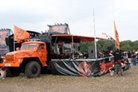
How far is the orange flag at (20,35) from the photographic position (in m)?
18.8

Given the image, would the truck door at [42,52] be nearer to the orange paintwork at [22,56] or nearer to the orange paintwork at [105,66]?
the orange paintwork at [22,56]

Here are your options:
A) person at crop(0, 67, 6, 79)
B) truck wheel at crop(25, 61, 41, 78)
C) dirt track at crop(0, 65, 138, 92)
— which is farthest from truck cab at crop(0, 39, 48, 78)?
dirt track at crop(0, 65, 138, 92)

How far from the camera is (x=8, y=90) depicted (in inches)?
430

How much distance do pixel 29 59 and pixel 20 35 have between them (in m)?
3.49

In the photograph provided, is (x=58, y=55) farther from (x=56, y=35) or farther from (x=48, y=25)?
(x=48, y=25)

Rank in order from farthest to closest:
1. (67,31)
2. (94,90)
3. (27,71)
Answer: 1. (67,31)
2. (27,71)
3. (94,90)

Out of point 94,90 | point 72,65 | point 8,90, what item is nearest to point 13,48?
point 72,65

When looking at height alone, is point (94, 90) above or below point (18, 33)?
below

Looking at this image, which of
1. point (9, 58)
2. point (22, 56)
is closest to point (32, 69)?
point (22, 56)

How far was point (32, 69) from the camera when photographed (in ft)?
51.0

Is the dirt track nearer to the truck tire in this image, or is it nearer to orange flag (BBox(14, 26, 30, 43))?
the truck tire

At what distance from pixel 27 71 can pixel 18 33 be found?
14.9ft

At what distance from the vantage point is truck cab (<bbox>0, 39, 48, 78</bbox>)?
15.2m

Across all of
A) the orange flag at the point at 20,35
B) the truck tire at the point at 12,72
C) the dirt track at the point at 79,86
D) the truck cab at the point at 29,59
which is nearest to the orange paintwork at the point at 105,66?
the dirt track at the point at 79,86
